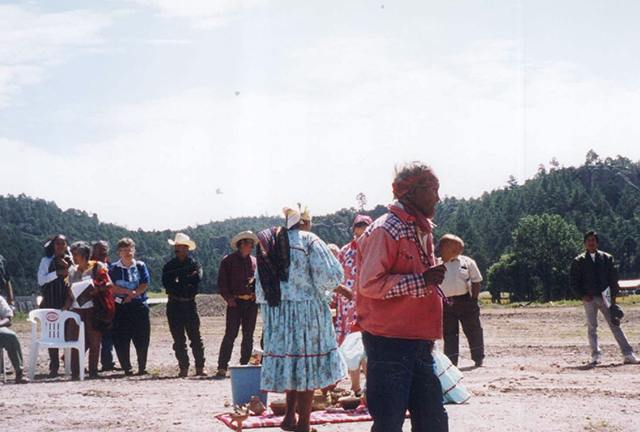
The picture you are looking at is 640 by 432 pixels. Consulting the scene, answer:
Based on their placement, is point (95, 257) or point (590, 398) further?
point (95, 257)

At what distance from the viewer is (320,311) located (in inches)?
279

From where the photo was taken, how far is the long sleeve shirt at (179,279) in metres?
11.7

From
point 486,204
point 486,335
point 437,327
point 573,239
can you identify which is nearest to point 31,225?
point 486,204

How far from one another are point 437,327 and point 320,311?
2795mm

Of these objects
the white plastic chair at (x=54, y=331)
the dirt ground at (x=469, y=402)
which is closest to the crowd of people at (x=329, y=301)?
the white plastic chair at (x=54, y=331)

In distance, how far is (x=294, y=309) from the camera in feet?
23.0

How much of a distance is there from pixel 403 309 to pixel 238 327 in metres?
7.48

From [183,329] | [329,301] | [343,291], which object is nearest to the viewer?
[329,301]

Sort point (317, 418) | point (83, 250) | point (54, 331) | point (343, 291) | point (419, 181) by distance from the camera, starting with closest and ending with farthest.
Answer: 1. point (419, 181)
2. point (317, 418)
3. point (343, 291)
4. point (54, 331)
5. point (83, 250)

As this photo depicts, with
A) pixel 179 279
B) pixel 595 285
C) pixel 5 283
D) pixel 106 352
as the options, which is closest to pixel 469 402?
pixel 595 285

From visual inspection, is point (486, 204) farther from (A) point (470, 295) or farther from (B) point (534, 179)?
(A) point (470, 295)

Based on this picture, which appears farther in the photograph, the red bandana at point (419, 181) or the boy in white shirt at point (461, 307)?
the boy in white shirt at point (461, 307)

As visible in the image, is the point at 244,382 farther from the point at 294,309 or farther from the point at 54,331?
the point at 54,331

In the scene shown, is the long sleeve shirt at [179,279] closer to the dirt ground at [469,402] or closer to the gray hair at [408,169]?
the dirt ground at [469,402]
